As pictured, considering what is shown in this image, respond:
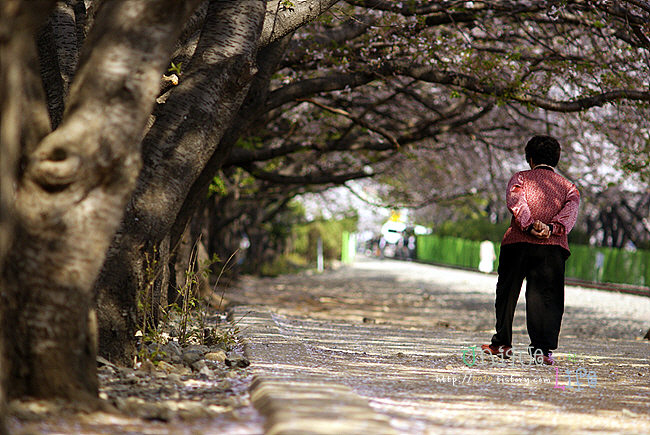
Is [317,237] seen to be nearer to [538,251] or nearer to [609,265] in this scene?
[609,265]

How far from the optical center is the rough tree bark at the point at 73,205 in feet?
10.7

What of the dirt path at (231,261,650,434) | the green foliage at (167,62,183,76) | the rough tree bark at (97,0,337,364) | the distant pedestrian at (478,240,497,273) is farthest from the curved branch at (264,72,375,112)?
the distant pedestrian at (478,240,497,273)

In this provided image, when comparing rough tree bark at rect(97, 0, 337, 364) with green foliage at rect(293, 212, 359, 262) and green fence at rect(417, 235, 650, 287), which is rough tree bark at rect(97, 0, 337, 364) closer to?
green fence at rect(417, 235, 650, 287)

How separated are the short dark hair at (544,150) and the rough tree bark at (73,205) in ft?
11.9

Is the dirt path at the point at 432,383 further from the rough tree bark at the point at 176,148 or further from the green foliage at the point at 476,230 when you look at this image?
the green foliage at the point at 476,230

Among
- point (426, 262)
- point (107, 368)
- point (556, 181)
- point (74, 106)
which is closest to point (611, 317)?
point (556, 181)

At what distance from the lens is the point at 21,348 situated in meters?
3.29

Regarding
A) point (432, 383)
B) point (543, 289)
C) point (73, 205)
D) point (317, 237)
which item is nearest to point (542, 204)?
point (543, 289)

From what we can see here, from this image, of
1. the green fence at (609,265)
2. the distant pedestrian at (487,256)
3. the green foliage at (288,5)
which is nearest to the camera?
the green foliage at (288,5)

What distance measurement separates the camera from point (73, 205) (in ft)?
10.9

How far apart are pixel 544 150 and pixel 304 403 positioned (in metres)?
3.58

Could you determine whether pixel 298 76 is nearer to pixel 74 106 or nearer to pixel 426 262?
pixel 74 106

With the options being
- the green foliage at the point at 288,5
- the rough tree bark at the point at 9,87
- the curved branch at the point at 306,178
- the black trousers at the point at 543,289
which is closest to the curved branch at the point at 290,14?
the green foliage at the point at 288,5

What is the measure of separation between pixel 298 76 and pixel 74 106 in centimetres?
798
